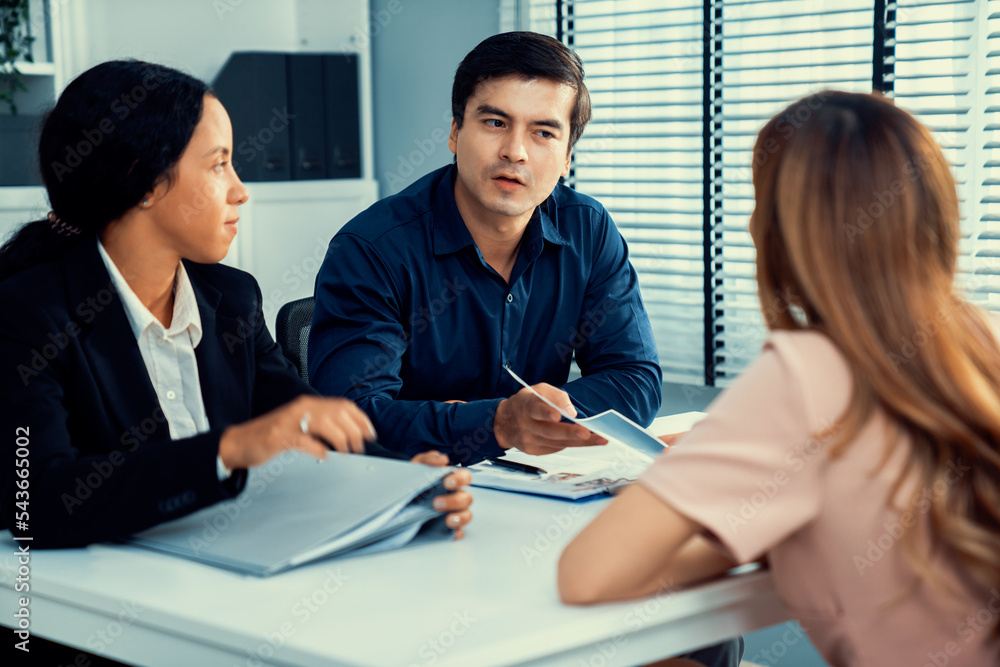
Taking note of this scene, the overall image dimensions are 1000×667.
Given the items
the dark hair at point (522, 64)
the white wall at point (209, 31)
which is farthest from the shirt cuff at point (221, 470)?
the white wall at point (209, 31)

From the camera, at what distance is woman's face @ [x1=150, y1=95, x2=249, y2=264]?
53.1 inches

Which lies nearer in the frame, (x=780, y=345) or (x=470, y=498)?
(x=780, y=345)

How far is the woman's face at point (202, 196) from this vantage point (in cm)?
135

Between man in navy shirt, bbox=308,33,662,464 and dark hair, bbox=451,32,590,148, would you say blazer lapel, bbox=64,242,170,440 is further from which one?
dark hair, bbox=451,32,590,148

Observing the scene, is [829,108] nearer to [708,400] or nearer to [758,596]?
[758,596]

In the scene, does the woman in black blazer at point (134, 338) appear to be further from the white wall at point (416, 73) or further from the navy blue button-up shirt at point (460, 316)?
the white wall at point (416, 73)

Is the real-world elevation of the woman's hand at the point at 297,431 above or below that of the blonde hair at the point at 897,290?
below

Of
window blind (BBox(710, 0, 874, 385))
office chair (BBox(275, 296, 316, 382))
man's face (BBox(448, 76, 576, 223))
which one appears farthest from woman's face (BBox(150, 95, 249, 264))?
window blind (BBox(710, 0, 874, 385))

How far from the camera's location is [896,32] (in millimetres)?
2635

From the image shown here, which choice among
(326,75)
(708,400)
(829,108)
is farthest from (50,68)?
(829,108)

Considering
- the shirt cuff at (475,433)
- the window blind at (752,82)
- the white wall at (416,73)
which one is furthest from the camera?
the white wall at (416,73)

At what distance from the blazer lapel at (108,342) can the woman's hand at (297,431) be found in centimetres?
29

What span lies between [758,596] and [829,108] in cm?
49

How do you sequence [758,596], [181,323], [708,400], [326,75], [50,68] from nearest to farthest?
[758,596] → [181,323] → [50,68] → [708,400] → [326,75]
